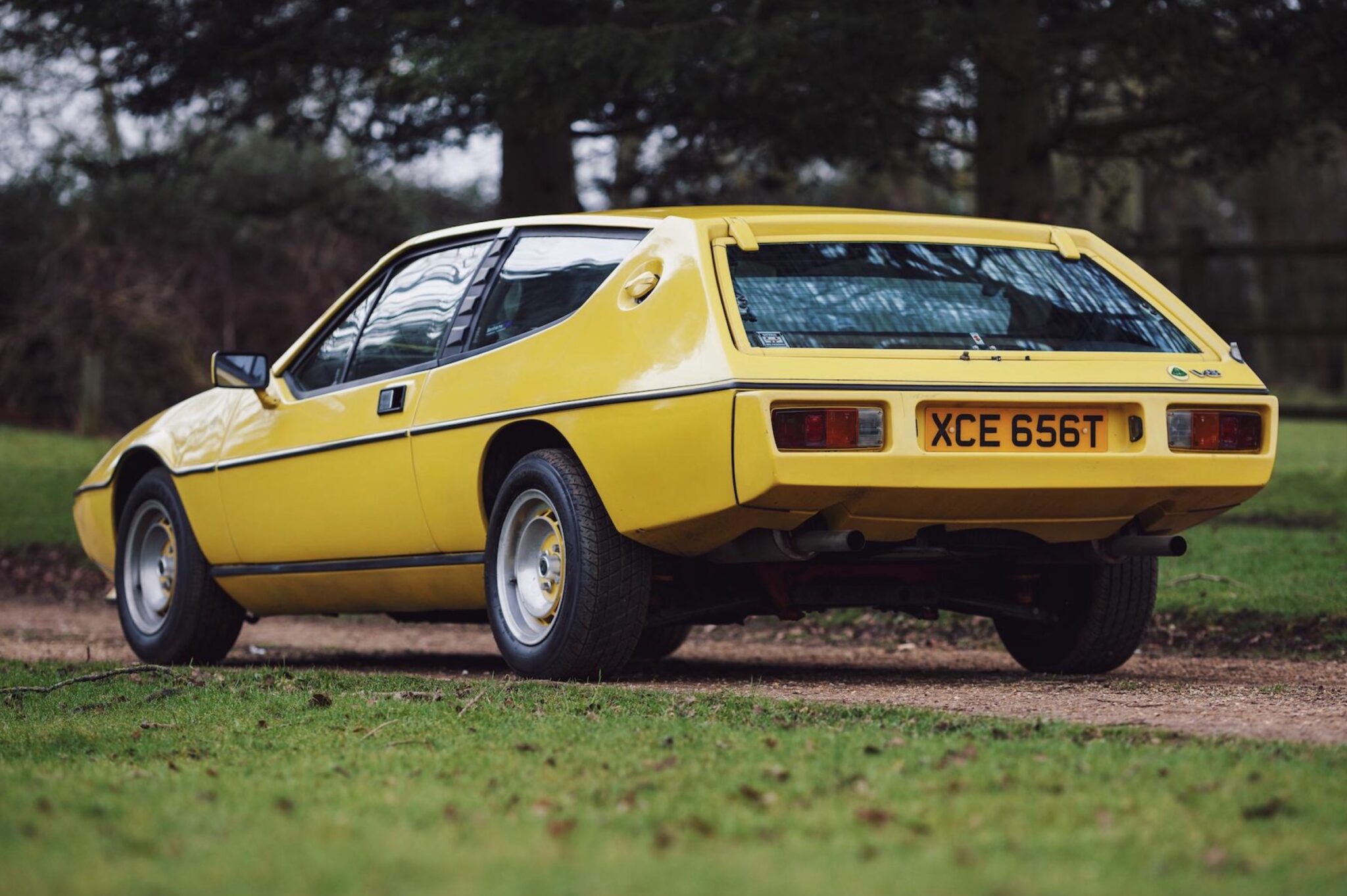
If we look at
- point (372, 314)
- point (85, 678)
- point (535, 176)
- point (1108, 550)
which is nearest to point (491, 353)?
point (372, 314)

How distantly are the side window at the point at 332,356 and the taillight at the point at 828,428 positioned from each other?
8.46ft

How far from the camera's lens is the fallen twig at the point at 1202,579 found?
30.6 feet

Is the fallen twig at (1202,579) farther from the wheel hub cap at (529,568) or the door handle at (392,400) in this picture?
the door handle at (392,400)

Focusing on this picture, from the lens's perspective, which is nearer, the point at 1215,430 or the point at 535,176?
the point at 1215,430

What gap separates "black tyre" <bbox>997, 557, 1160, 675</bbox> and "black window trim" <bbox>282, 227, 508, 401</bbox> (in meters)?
2.43

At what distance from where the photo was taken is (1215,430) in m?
5.74

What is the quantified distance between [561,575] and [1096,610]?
203 cm

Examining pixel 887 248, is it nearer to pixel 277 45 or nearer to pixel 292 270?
pixel 277 45

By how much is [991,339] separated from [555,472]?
1.45m

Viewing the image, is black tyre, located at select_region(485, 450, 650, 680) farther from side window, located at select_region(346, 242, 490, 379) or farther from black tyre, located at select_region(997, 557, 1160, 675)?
black tyre, located at select_region(997, 557, 1160, 675)

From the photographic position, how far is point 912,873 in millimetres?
3043

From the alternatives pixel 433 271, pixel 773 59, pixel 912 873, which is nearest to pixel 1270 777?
pixel 912 873

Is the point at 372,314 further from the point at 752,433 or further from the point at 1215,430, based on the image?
the point at 1215,430

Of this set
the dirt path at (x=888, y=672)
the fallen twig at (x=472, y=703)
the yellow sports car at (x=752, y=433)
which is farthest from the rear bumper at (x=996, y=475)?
the fallen twig at (x=472, y=703)
